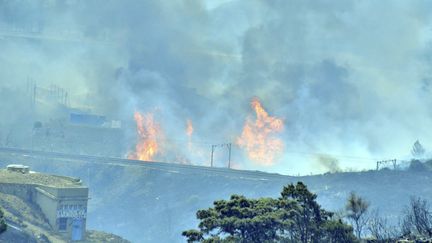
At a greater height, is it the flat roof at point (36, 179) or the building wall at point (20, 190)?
the flat roof at point (36, 179)

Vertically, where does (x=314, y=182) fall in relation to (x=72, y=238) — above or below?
above

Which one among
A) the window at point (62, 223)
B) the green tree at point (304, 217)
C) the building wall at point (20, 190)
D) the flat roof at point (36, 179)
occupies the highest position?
the flat roof at point (36, 179)

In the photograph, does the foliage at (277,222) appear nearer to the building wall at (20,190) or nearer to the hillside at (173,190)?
the building wall at (20,190)

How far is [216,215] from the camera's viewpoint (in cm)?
6756

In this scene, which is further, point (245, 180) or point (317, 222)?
point (245, 180)

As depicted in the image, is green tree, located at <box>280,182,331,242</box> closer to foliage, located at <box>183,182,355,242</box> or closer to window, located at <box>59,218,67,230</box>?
foliage, located at <box>183,182,355,242</box>

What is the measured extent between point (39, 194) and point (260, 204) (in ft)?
178

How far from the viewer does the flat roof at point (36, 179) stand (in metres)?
120

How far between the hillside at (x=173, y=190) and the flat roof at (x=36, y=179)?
33.4 m

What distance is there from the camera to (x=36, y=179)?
4813 inches

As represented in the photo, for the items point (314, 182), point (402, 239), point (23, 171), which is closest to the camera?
Answer: point (402, 239)

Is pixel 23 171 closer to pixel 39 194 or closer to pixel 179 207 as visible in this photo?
pixel 39 194

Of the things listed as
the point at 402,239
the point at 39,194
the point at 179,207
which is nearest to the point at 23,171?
the point at 39,194

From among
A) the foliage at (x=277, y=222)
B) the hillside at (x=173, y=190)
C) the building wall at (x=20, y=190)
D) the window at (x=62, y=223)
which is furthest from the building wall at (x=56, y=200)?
the foliage at (x=277, y=222)
